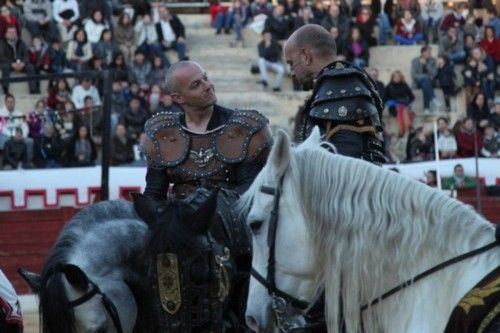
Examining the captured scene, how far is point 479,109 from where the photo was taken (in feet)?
81.7

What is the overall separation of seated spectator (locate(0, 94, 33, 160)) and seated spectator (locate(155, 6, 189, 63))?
6.22 meters

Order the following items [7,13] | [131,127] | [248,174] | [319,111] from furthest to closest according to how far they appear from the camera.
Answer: [7,13] → [131,127] → [248,174] → [319,111]

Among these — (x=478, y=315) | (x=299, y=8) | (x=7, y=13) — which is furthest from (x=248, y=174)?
(x=299, y=8)

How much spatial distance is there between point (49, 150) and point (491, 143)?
22.4 ft

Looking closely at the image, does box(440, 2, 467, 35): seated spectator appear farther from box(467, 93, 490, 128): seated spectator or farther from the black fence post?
the black fence post

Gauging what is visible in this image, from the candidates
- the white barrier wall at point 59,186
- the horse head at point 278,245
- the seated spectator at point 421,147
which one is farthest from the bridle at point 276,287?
the seated spectator at point 421,147

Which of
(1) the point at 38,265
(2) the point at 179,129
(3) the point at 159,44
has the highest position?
(2) the point at 179,129

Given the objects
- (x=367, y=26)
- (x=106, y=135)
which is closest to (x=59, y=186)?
(x=106, y=135)

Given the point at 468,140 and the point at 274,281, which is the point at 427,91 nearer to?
the point at 468,140

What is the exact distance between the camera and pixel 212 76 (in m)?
26.4

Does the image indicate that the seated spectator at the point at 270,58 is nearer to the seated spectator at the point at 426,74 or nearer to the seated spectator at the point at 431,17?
the seated spectator at the point at 426,74

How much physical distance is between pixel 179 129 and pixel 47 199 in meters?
11.6

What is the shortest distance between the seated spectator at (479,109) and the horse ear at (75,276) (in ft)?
57.2

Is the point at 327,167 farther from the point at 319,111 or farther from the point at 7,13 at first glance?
the point at 7,13
